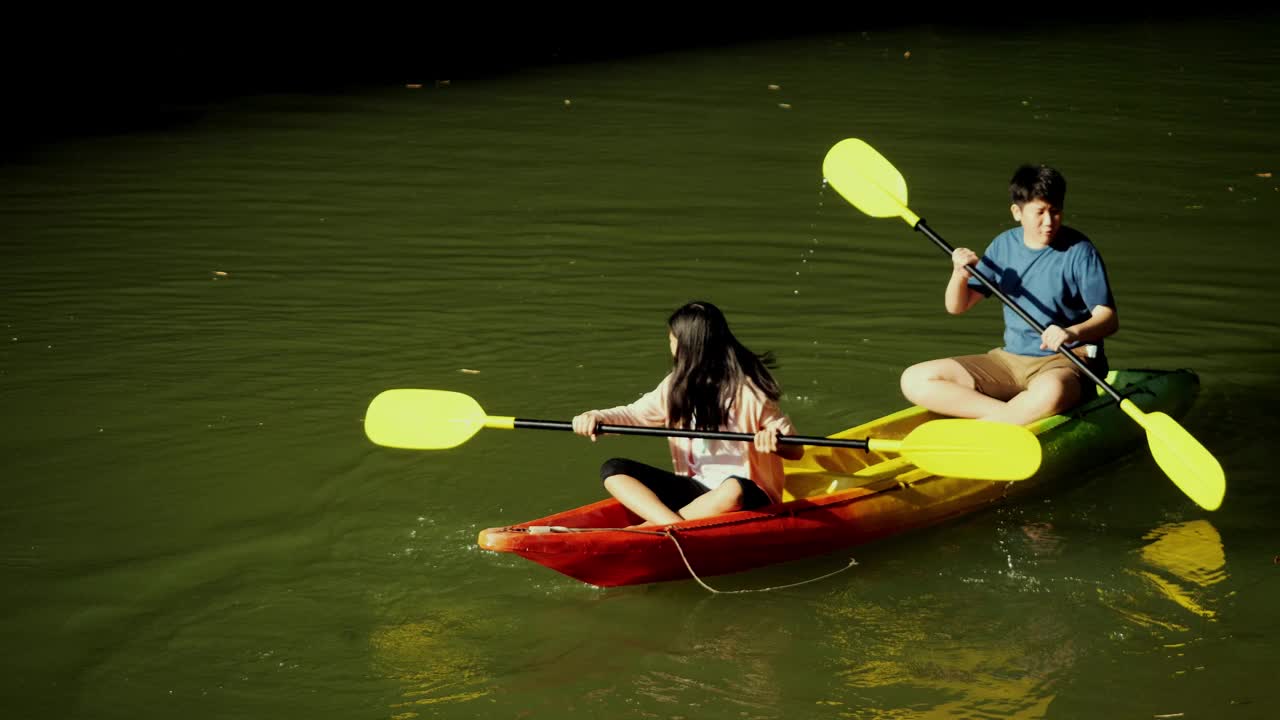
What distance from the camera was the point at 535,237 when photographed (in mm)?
8359

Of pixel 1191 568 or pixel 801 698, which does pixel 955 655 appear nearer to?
pixel 801 698

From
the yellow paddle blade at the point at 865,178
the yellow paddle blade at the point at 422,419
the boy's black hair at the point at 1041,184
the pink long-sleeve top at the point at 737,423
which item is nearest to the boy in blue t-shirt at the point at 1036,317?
the boy's black hair at the point at 1041,184

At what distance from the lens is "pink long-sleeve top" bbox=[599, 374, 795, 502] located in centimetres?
429

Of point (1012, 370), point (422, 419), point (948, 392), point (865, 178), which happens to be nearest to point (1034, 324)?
point (1012, 370)

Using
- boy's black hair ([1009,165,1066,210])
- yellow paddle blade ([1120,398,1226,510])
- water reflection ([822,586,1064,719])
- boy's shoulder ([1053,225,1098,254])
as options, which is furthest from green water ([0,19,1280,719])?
boy's black hair ([1009,165,1066,210])

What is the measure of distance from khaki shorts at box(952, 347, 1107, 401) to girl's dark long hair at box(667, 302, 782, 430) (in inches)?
43.4

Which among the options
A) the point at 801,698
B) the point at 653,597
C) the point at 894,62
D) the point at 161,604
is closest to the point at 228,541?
the point at 161,604

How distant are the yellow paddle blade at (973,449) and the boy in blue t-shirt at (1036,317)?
595mm

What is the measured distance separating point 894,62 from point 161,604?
11.1 metres

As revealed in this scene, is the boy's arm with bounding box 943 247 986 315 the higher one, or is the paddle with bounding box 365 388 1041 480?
the boy's arm with bounding box 943 247 986 315

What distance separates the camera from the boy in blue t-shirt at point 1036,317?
16.3 ft

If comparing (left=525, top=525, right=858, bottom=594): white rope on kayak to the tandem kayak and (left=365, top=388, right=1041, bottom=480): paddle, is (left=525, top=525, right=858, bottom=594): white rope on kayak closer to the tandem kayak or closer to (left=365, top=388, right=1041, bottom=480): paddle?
the tandem kayak

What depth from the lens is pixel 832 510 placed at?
447 centimetres

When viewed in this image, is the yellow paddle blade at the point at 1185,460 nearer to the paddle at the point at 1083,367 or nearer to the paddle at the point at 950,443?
the paddle at the point at 1083,367
